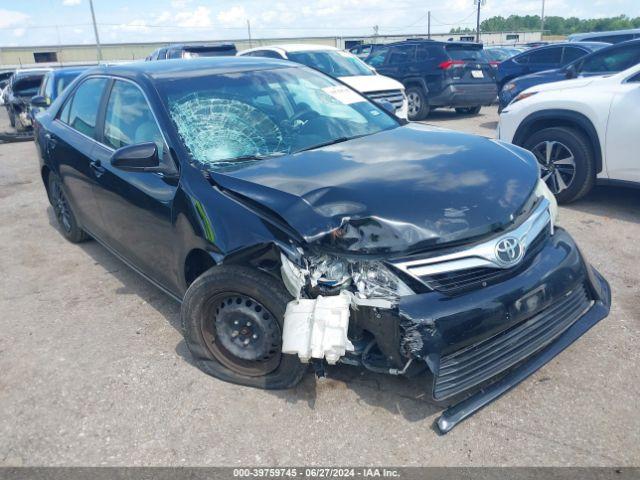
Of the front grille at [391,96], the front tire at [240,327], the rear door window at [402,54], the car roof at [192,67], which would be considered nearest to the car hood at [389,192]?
the front tire at [240,327]

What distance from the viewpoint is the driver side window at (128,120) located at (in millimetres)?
3350

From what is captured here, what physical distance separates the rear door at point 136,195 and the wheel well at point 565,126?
4.11m

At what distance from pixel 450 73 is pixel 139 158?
9906 millimetres

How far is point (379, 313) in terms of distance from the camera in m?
2.36

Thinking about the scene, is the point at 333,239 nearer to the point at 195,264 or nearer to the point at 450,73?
the point at 195,264

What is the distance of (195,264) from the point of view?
10.3 feet

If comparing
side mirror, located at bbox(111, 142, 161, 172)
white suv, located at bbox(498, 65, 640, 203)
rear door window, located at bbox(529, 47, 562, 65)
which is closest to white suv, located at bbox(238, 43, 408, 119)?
white suv, located at bbox(498, 65, 640, 203)

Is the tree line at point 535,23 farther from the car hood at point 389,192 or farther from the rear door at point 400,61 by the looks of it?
the car hood at point 389,192

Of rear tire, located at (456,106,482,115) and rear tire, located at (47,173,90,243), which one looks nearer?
rear tire, located at (47,173,90,243)

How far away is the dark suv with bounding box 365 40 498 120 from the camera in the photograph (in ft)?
38.0

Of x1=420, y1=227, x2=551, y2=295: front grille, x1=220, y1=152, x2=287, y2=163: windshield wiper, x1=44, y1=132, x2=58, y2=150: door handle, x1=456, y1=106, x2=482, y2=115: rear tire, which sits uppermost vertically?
x1=220, y1=152, x2=287, y2=163: windshield wiper

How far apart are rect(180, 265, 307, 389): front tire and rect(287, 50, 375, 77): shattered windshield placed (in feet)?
25.1

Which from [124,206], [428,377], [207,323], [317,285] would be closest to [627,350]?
[428,377]

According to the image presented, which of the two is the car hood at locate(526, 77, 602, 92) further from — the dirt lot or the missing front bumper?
the missing front bumper
